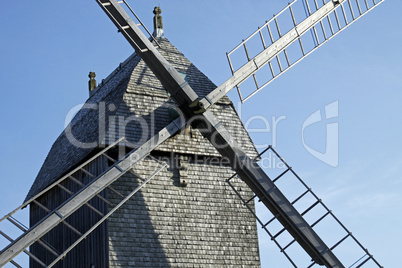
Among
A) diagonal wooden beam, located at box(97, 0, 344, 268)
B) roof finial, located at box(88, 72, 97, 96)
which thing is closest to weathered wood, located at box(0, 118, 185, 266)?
diagonal wooden beam, located at box(97, 0, 344, 268)

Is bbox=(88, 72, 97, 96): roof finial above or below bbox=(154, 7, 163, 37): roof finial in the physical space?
above

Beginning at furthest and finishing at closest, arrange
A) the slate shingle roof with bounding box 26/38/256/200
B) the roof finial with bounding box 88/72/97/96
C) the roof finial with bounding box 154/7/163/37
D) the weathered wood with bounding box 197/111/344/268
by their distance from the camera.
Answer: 1. the roof finial with bounding box 88/72/97/96
2. the roof finial with bounding box 154/7/163/37
3. the slate shingle roof with bounding box 26/38/256/200
4. the weathered wood with bounding box 197/111/344/268

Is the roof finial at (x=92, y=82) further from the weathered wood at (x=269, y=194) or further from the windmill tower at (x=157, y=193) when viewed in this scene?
the weathered wood at (x=269, y=194)

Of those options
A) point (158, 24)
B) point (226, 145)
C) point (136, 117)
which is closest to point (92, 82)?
point (158, 24)

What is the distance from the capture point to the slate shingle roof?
14156 mm

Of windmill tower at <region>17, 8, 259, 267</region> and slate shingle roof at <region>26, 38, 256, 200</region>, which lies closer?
windmill tower at <region>17, 8, 259, 267</region>

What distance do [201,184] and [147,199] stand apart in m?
1.33

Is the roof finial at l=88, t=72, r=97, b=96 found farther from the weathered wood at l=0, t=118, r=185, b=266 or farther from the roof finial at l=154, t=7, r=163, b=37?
the weathered wood at l=0, t=118, r=185, b=266

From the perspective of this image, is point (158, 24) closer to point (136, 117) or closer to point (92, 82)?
point (136, 117)

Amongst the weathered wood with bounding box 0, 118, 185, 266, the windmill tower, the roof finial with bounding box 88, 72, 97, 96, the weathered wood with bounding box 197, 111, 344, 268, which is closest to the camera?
the weathered wood with bounding box 0, 118, 185, 266

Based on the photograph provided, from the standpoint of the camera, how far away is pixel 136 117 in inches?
562

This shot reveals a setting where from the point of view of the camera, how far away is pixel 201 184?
48.2 feet

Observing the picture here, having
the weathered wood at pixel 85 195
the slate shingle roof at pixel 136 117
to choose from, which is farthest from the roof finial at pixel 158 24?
the weathered wood at pixel 85 195

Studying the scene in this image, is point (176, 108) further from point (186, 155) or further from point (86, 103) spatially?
point (86, 103)
